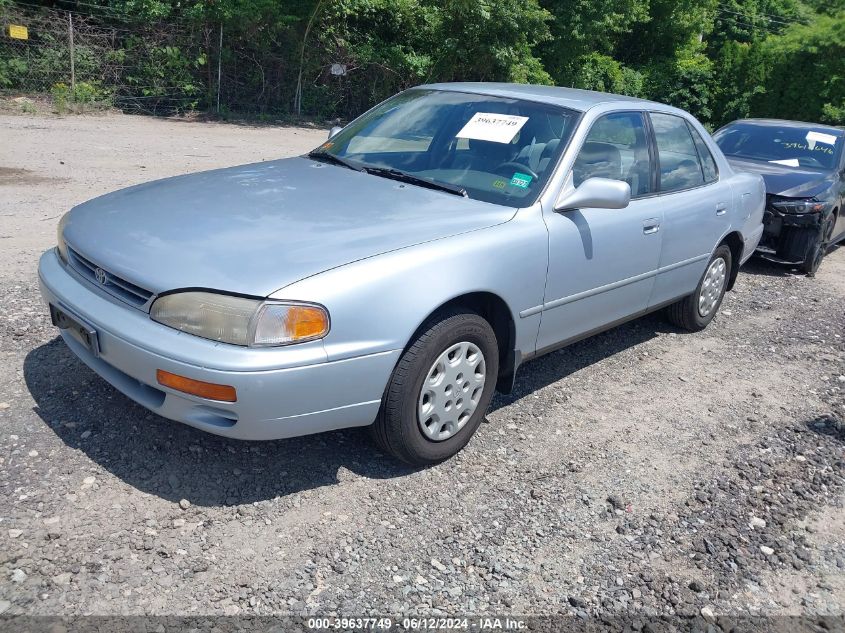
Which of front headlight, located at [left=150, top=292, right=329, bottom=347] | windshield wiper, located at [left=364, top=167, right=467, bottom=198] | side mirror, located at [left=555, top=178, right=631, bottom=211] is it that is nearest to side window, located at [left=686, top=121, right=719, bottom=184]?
side mirror, located at [left=555, top=178, right=631, bottom=211]

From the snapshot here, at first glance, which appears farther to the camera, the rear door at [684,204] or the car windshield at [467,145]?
the rear door at [684,204]

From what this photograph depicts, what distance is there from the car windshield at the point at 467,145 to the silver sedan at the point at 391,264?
12mm

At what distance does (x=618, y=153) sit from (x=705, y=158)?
134 centimetres

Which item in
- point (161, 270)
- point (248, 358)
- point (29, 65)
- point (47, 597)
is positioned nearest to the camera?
point (47, 597)

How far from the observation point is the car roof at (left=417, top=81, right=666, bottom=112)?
4.33 metres

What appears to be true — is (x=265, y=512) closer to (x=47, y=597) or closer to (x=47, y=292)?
(x=47, y=597)

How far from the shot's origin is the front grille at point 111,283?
3059mm

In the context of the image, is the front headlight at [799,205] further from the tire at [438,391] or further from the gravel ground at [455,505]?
the tire at [438,391]

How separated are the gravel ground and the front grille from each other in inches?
29.1

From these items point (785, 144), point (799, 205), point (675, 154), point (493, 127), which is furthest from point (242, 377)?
point (785, 144)

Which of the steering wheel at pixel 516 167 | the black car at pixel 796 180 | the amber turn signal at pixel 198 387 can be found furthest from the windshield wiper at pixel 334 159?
the black car at pixel 796 180

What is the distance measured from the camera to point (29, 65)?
623 inches

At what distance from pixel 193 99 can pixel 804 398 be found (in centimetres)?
1617

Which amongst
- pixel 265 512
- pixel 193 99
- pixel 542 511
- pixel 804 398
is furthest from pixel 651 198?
pixel 193 99
